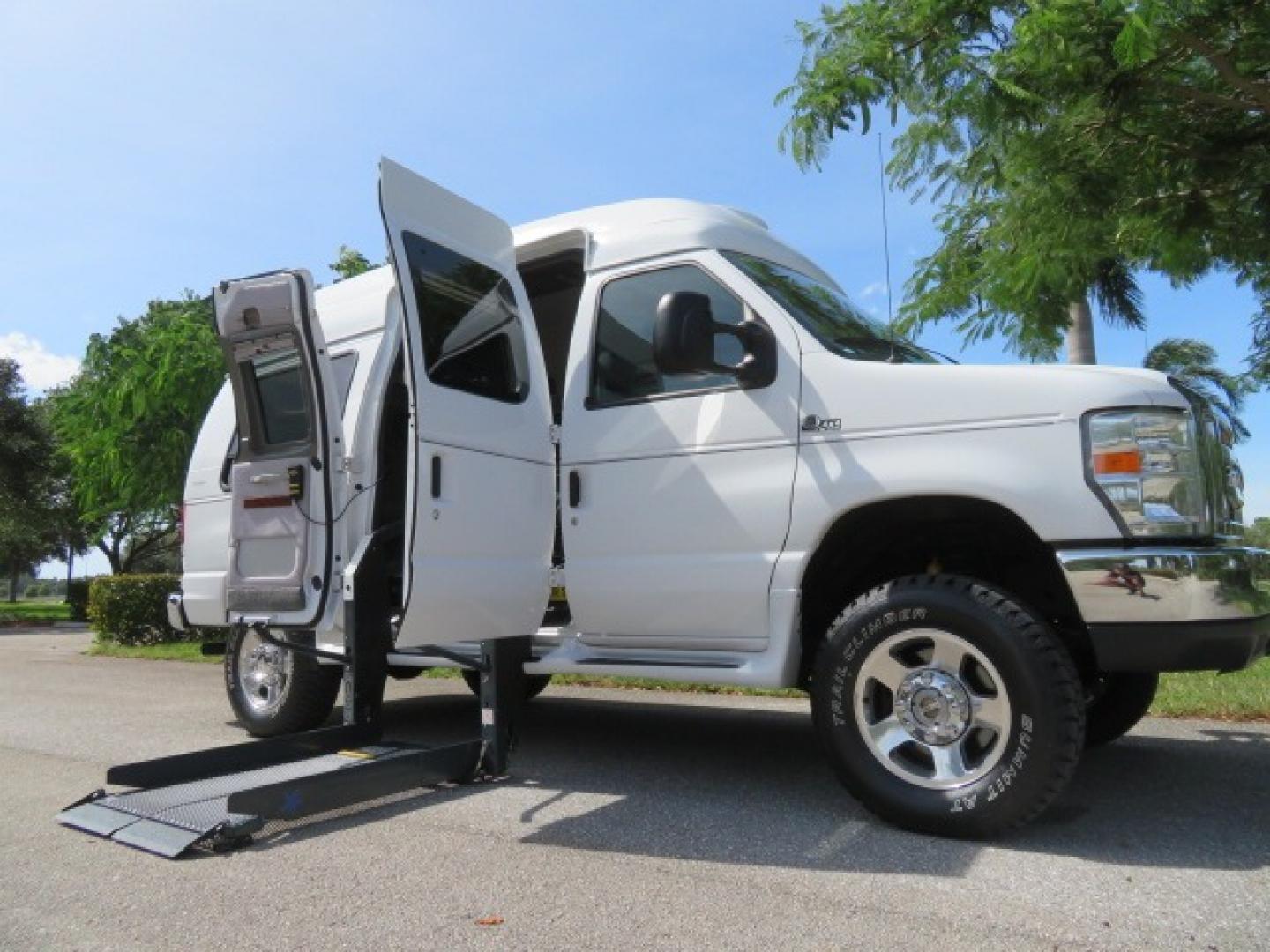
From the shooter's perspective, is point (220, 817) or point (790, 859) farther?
point (220, 817)

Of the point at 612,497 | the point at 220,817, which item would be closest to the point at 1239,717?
the point at 612,497

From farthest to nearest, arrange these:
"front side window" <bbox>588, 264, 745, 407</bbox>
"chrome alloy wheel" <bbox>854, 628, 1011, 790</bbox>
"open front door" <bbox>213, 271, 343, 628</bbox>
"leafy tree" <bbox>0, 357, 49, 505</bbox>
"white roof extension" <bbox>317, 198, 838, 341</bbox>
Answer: "leafy tree" <bbox>0, 357, 49, 505</bbox>
"open front door" <bbox>213, 271, 343, 628</bbox>
"white roof extension" <bbox>317, 198, 838, 341</bbox>
"front side window" <bbox>588, 264, 745, 407</bbox>
"chrome alloy wheel" <bbox>854, 628, 1011, 790</bbox>

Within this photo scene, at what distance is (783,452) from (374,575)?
2.16 meters

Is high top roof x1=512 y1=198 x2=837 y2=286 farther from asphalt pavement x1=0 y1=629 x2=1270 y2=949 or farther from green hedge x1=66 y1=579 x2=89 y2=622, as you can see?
green hedge x1=66 y1=579 x2=89 y2=622

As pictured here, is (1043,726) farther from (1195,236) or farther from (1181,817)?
(1195,236)

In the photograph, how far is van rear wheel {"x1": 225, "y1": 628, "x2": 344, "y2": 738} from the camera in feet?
19.3

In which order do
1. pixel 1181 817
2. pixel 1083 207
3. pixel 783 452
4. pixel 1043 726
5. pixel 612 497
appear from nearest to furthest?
pixel 1043 726 < pixel 1181 817 < pixel 783 452 < pixel 612 497 < pixel 1083 207

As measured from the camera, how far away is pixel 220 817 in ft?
12.1

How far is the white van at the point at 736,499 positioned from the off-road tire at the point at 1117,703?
0.03 meters

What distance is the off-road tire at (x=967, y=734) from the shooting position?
3.45m

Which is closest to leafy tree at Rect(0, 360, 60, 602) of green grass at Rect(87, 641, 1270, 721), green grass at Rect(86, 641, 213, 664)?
green grass at Rect(86, 641, 213, 664)

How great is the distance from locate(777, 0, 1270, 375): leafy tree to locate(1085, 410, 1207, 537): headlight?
359 centimetres

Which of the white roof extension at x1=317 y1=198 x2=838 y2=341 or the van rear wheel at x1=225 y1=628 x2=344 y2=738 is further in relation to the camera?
the van rear wheel at x1=225 y1=628 x2=344 y2=738

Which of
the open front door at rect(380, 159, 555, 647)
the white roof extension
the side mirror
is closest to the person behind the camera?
the side mirror
